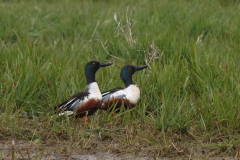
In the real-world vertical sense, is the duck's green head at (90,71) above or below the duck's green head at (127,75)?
above

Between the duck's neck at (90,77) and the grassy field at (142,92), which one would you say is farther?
the duck's neck at (90,77)

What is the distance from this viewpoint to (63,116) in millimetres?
3795

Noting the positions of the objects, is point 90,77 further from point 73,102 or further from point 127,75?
point 127,75

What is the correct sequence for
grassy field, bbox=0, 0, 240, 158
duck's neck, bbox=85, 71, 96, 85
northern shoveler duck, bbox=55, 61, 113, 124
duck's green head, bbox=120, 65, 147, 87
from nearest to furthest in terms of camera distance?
grassy field, bbox=0, 0, 240, 158 < northern shoveler duck, bbox=55, 61, 113, 124 < duck's neck, bbox=85, 71, 96, 85 < duck's green head, bbox=120, 65, 147, 87

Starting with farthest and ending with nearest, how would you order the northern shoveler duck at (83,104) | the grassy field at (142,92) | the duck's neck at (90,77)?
the duck's neck at (90,77) → the northern shoveler duck at (83,104) → the grassy field at (142,92)

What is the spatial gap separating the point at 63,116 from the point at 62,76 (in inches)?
23.5

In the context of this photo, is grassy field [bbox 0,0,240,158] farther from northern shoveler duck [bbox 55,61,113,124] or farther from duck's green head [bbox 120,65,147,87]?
duck's green head [bbox 120,65,147,87]

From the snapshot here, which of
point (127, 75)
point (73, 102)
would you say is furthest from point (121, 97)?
point (73, 102)

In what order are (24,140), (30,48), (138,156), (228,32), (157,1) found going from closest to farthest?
(138,156), (24,140), (30,48), (228,32), (157,1)

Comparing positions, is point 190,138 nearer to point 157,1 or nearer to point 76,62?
point 76,62

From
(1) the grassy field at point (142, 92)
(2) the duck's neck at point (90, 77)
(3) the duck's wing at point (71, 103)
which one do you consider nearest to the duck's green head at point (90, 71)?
(2) the duck's neck at point (90, 77)

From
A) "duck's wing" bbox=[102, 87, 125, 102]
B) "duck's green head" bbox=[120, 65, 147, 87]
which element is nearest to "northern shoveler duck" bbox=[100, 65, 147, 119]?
"duck's wing" bbox=[102, 87, 125, 102]

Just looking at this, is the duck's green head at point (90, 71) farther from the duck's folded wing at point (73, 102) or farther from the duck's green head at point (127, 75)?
the duck's green head at point (127, 75)

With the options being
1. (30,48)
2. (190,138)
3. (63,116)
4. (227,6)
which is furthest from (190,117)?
(227,6)
